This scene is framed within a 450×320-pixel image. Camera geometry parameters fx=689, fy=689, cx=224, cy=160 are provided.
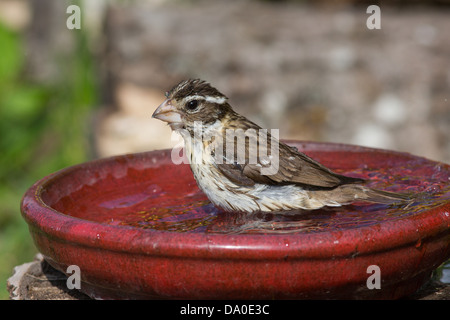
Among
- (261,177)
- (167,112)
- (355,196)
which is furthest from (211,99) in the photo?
(355,196)

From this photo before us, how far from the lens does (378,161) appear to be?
4414 millimetres

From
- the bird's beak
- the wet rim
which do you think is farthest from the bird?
the wet rim

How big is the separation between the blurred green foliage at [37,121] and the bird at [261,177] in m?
4.41

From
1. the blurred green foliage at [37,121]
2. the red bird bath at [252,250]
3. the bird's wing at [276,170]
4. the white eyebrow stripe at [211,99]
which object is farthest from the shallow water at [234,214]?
the blurred green foliage at [37,121]

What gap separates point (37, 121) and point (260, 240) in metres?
7.51

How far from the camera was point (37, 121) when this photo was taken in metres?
9.66

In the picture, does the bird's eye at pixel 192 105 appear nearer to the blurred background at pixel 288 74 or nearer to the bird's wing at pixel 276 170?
the bird's wing at pixel 276 170

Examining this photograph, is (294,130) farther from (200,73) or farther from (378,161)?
(378,161)

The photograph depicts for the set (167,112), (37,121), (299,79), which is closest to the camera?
(167,112)

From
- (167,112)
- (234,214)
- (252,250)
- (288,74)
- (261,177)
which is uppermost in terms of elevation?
(288,74)

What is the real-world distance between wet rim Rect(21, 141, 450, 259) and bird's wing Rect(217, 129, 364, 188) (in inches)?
32.3

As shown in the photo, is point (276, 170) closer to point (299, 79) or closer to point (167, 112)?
point (167, 112)

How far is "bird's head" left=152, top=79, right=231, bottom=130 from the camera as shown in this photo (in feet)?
13.0

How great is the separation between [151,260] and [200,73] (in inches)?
197
